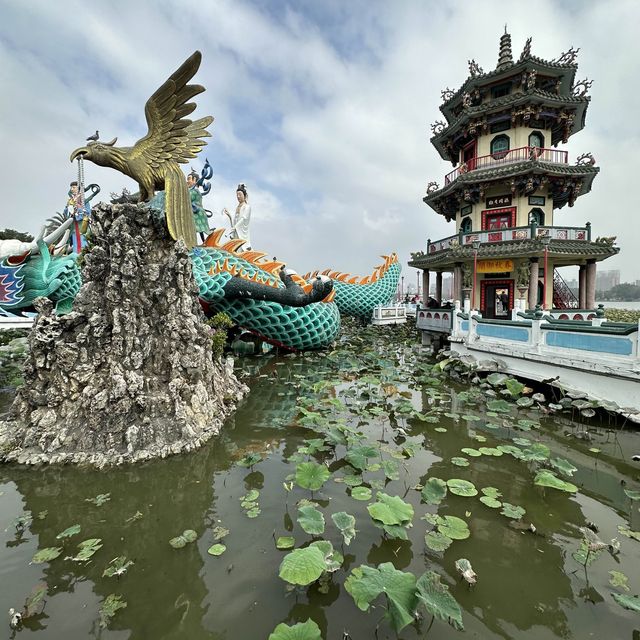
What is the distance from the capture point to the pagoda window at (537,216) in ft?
43.9

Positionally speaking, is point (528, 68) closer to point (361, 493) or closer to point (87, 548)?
point (361, 493)

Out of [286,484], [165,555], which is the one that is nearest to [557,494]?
[286,484]

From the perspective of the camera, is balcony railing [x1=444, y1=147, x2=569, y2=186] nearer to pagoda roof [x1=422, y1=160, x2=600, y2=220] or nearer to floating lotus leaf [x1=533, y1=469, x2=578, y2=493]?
pagoda roof [x1=422, y1=160, x2=600, y2=220]

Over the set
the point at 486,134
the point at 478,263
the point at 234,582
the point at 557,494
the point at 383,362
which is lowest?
the point at 234,582

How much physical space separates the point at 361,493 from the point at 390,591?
56.3 inches

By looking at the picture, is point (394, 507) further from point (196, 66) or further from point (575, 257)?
point (575, 257)

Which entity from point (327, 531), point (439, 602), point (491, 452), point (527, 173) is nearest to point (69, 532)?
point (327, 531)

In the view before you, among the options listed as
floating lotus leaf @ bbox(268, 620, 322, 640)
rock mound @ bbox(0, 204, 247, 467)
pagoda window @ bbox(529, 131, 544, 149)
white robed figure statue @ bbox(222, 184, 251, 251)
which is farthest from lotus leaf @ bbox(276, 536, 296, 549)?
pagoda window @ bbox(529, 131, 544, 149)

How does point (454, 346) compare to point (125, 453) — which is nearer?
point (125, 453)

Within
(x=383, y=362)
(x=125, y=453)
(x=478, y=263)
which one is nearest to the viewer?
(x=125, y=453)

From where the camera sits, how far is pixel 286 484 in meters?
3.45

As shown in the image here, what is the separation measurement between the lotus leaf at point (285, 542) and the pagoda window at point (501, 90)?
17.4 metres

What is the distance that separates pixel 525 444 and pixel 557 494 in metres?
1.09

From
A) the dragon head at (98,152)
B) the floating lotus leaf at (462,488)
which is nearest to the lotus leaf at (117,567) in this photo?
the floating lotus leaf at (462,488)
